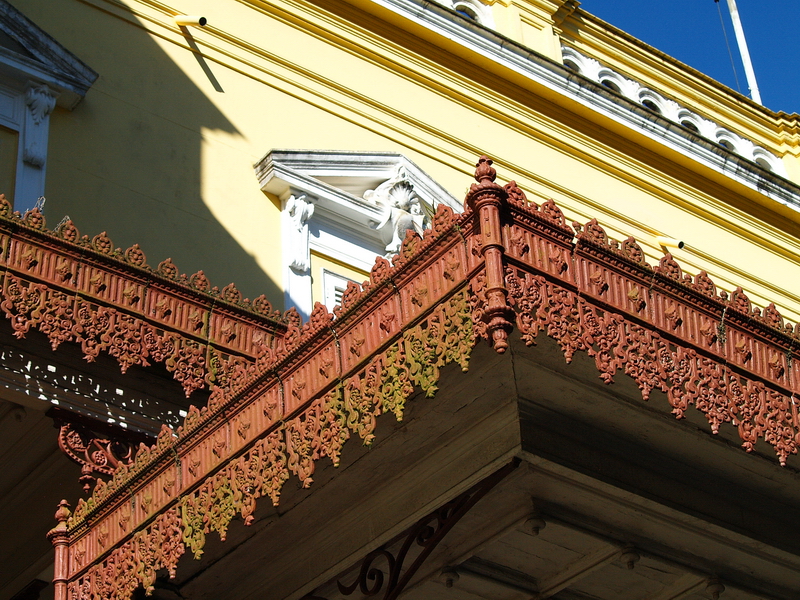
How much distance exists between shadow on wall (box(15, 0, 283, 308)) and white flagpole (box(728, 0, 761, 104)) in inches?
387

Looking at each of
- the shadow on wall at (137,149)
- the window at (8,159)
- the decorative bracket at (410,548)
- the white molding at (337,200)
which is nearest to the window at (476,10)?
the white molding at (337,200)

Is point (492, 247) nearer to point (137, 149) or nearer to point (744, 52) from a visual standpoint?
point (137, 149)

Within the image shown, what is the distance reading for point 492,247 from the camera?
4930 mm

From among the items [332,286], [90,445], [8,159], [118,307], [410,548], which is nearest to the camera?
[410,548]

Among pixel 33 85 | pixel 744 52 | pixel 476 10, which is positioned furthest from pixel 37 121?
pixel 744 52

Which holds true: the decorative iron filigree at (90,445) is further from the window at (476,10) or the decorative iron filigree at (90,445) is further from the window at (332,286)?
the window at (476,10)

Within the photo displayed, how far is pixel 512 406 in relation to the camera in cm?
546

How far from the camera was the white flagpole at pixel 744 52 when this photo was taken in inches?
708

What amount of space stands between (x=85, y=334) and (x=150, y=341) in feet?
1.30

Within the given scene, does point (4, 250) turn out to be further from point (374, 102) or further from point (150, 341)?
point (374, 102)

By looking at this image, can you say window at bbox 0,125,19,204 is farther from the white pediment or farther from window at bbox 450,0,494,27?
window at bbox 450,0,494,27

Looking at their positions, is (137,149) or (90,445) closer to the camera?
(90,445)

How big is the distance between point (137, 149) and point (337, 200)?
1.73 m

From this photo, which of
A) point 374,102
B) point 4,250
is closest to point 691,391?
point 4,250
